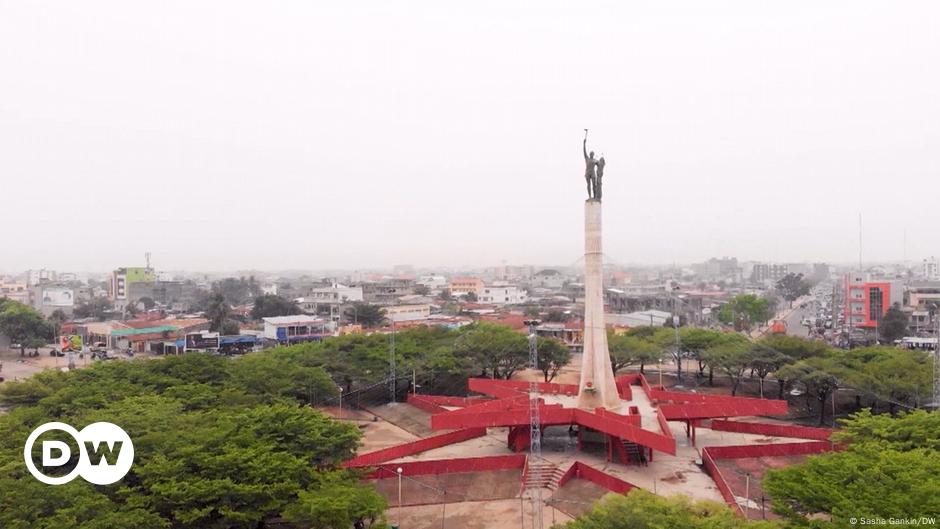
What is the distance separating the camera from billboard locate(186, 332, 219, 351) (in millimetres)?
65250

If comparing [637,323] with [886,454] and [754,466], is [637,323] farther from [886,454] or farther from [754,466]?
[886,454]

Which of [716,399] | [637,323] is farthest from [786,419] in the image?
[637,323]

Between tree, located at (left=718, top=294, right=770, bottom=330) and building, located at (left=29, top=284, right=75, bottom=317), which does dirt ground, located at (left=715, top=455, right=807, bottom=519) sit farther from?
building, located at (left=29, top=284, right=75, bottom=317)

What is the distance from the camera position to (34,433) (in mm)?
21094

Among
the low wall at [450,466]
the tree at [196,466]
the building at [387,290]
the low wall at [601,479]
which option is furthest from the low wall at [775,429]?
the building at [387,290]

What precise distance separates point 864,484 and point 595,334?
1443 cm

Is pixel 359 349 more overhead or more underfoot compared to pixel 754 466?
more overhead

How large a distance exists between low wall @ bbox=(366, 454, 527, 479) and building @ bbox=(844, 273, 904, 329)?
63.4m

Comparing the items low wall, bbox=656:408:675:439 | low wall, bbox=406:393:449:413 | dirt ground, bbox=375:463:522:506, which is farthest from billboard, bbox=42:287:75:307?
low wall, bbox=656:408:675:439

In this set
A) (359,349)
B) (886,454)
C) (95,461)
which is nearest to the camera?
(886,454)

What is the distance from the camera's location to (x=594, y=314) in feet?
97.0

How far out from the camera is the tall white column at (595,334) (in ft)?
97.1

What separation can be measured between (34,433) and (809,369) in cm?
3810

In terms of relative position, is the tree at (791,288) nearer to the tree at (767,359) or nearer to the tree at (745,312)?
the tree at (745,312)
